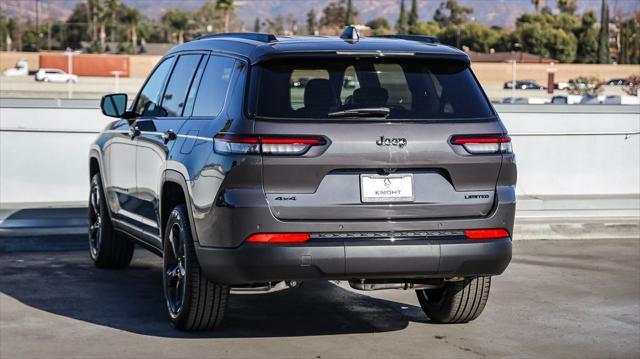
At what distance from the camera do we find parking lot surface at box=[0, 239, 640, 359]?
7223 mm

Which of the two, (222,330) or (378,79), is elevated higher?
(378,79)

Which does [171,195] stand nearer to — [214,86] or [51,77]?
[214,86]

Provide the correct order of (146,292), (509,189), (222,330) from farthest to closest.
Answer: (146,292) < (222,330) < (509,189)

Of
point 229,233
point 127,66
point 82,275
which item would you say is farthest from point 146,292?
point 127,66

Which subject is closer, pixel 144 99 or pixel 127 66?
pixel 144 99

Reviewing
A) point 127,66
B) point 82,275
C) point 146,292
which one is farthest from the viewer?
point 127,66

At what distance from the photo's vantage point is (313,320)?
8117mm

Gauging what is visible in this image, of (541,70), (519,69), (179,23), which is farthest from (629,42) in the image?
(179,23)

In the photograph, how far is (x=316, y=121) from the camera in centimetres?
677

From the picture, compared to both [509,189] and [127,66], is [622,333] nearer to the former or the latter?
[509,189]

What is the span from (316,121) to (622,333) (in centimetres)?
262

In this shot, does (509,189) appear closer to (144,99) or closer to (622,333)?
(622,333)

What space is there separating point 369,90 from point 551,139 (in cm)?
950

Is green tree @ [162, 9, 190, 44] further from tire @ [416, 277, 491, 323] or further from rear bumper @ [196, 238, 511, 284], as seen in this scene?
rear bumper @ [196, 238, 511, 284]
